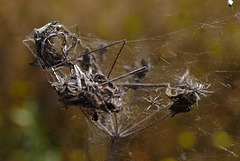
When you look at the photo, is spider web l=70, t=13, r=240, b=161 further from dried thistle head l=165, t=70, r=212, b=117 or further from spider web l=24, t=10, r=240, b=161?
dried thistle head l=165, t=70, r=212, b=117

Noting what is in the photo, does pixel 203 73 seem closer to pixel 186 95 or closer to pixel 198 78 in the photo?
pixel 198 78

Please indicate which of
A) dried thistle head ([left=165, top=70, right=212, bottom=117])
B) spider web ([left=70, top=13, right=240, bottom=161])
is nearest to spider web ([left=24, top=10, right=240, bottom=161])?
spider web ([left=70, top=13, right=240, bottom=161])

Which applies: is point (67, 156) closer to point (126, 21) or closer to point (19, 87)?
point (19, 87)

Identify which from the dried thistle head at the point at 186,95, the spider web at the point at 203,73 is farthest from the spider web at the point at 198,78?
the dried thistle head at the point at 186,95

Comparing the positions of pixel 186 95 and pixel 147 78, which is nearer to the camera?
pixel 186 95

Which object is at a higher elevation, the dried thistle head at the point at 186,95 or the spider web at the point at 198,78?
the dried thistle head at the point at 186,95

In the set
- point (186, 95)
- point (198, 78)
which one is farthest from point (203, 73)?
point (186, 95)

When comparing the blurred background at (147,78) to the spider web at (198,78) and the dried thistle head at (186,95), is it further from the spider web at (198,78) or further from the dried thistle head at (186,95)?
the dried thistle head at (186,95)
